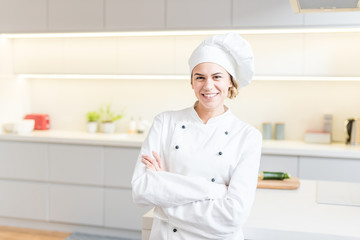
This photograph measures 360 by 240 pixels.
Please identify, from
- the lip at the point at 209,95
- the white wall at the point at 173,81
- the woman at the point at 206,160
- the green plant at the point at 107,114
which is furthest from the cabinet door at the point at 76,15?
the lip at the point at 209,95

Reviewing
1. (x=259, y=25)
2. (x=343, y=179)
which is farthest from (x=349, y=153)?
(x=259, y=25)

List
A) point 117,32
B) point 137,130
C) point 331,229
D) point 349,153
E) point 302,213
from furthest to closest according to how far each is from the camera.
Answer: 1. point 137,130
2. point 117,32
3. point 349,153
4. point 302,213
5. point 331,229

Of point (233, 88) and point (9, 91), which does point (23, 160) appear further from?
point (233, 88)

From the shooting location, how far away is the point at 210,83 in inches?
74.4

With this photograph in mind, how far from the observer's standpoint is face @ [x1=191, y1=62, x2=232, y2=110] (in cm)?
190

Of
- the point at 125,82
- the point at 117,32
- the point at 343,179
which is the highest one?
the point at 117,32

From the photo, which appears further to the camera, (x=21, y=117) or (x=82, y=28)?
(x=21, y=117)

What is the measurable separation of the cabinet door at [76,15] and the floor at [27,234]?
2.01 meters

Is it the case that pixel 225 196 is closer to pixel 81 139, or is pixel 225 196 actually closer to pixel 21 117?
pixel 81 139

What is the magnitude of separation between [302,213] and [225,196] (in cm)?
43

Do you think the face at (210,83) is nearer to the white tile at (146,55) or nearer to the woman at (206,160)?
the woman at (206,160)

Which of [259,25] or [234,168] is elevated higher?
[259,25]

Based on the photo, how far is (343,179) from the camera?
3.91m

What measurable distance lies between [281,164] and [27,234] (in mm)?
2532
